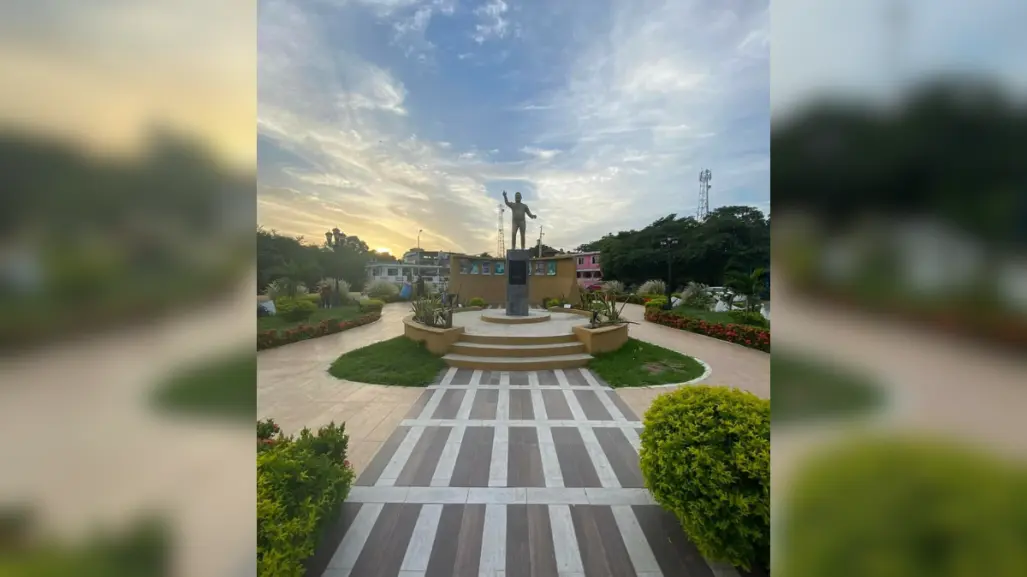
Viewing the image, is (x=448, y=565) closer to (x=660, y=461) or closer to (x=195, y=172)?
(x=660, y=461)

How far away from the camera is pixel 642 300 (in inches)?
932

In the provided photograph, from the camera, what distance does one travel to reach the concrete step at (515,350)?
844 cm

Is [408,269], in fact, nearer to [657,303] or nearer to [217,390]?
[657,303]

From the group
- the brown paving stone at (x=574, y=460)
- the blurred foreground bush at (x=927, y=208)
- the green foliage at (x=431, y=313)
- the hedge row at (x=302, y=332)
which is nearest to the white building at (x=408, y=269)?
the hedge row at (x=302, y=332)

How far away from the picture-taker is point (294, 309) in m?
12.7

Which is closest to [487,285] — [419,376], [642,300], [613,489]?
[642,300]

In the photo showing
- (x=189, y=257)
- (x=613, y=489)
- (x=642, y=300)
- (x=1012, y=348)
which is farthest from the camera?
(x=642, y=300)

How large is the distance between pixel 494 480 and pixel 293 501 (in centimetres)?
187

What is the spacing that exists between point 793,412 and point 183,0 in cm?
230

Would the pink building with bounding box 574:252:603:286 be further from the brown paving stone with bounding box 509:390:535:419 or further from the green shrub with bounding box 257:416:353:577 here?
the green shrub with bounding box 257:416:353:577

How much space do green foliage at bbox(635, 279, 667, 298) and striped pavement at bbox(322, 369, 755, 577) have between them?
20.4 metres

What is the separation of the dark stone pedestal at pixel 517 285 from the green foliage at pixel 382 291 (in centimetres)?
1327

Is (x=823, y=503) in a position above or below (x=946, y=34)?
below

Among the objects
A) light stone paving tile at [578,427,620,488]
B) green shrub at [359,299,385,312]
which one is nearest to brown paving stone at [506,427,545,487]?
light stone paving tile at [578,427,620,488]
